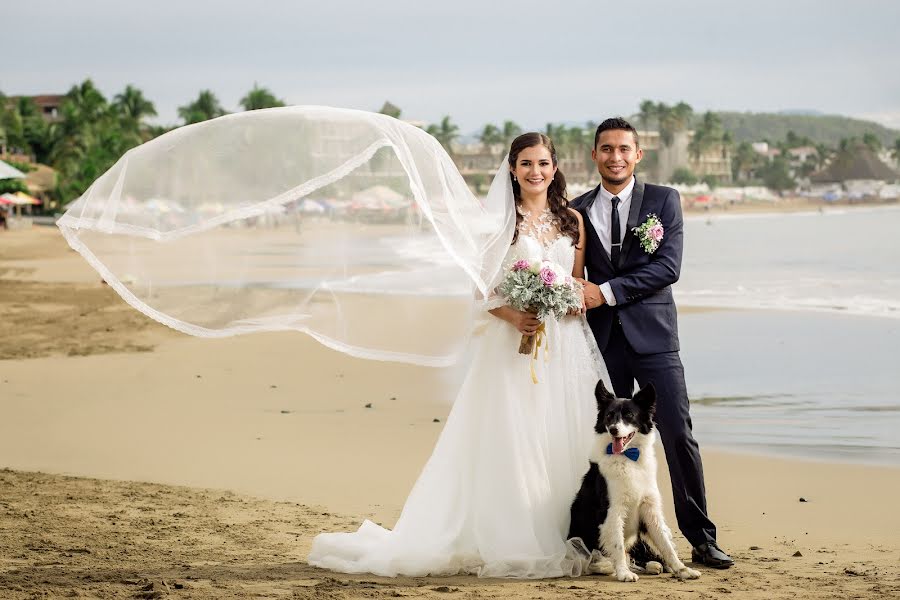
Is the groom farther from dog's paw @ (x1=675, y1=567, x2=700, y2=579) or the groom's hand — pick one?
dog's paw @ (x1=675, y1=567, x2=700, y2=579)

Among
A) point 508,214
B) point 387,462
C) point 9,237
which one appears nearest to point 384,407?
point 387,462

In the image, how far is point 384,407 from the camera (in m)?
11.0

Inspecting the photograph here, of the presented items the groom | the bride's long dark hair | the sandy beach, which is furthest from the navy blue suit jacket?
the sandy beach

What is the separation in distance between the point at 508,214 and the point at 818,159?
191 meters

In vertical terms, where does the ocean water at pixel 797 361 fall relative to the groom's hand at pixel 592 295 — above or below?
below

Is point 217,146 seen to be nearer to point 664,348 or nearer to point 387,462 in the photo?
point 664,348

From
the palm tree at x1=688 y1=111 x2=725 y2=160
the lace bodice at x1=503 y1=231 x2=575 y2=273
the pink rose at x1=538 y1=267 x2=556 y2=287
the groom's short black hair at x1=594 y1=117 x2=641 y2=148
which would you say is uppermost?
the palm tree at x1=688 y1=111 x2=725 y2=160

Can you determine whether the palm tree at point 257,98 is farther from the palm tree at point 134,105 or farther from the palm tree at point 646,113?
the palm tree at point 646,113

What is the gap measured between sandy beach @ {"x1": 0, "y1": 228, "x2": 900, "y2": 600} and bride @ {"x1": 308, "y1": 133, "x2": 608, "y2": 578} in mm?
195

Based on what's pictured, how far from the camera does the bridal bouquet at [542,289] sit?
551 centimetres

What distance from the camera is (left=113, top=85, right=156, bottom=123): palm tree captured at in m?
102

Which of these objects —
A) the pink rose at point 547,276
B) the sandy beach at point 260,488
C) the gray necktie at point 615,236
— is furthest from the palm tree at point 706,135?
the pink rose at point 547,276

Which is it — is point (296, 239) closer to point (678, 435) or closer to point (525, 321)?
point (525, 321)

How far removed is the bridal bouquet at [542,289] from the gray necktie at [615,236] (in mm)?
276
